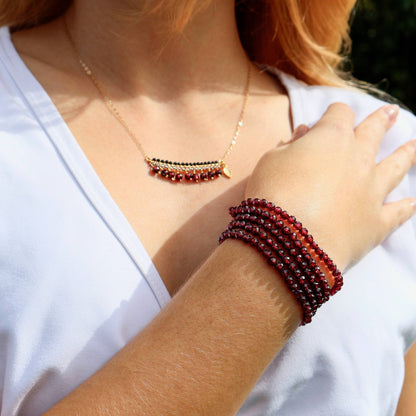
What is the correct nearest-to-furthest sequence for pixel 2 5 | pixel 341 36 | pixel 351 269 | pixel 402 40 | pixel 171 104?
pixel 351 269 < pixel 171 104 < pixel 2 5 < pixel 341 36 < pixel 402 40

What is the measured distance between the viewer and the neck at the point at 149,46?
1.40m

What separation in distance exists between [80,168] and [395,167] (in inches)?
29.2

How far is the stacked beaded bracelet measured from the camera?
41.1 inches

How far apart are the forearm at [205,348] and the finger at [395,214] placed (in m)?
0.34

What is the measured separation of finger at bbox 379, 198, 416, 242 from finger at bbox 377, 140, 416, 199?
38mm

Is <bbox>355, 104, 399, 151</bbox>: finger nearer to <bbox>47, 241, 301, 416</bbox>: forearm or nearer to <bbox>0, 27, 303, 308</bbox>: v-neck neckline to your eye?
<bbox>47, 241, 301, 416</bbox>: forearm

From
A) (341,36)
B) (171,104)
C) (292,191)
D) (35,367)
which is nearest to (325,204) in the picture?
(292,191)

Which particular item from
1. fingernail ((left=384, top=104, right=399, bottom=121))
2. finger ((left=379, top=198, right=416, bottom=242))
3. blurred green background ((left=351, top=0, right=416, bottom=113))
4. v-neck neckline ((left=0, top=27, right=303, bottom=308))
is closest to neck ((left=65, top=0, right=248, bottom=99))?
v-neck neckline ((left=0, top=27, right=303, bottom=308))

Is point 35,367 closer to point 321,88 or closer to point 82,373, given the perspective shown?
point 82,373

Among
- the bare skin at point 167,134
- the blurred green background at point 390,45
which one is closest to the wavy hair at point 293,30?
the bare skin at point 167,134

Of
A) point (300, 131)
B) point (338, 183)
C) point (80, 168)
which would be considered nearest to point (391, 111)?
point (300, 131)

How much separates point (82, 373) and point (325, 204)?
587 millimetres

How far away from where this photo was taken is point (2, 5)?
160 centimetres

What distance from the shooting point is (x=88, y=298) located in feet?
3.52
